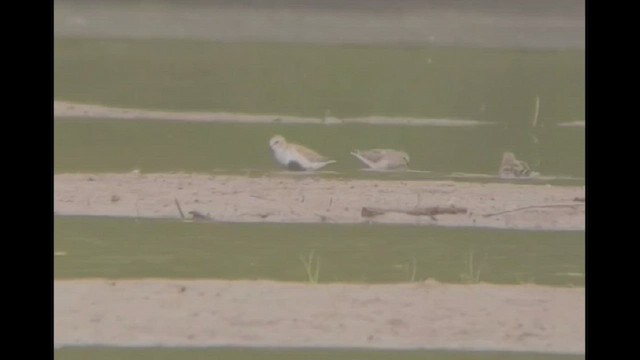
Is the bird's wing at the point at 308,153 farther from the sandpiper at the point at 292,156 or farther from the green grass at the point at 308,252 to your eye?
the green grass at the point at 308,252

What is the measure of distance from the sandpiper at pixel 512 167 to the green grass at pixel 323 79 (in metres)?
0.06

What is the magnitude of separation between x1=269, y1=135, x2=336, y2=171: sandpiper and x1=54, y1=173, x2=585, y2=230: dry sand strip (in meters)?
0.02

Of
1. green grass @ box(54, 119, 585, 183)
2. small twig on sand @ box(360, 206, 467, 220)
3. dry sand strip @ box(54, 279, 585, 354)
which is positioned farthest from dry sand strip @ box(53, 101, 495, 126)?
dry sand strip @ box(54, 279, 585, 354)

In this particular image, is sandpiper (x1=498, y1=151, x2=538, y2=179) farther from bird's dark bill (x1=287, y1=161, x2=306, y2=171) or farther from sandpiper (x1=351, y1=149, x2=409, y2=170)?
bird's dark bill (x1=287, y1=161, x2=306, y2=171)

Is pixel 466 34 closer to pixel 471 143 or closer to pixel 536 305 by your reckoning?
pixel 471 143

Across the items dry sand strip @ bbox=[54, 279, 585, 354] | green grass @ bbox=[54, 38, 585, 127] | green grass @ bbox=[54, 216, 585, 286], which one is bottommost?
dry sand strip @ bbox=[54, 279, 585, 354]

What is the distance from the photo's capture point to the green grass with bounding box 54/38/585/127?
141 centimetres

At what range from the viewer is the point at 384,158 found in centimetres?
143

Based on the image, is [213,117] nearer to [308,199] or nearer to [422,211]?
[308,199]

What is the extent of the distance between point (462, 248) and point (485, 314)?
0.12m

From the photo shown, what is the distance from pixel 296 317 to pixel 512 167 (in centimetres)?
44

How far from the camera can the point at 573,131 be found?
1.44 m

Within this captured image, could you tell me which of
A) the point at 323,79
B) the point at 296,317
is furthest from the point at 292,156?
the point at 296,317

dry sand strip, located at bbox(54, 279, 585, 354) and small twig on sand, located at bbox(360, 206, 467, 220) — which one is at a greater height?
small twig on sand, located at bbox(360, 206, 467, 220)
